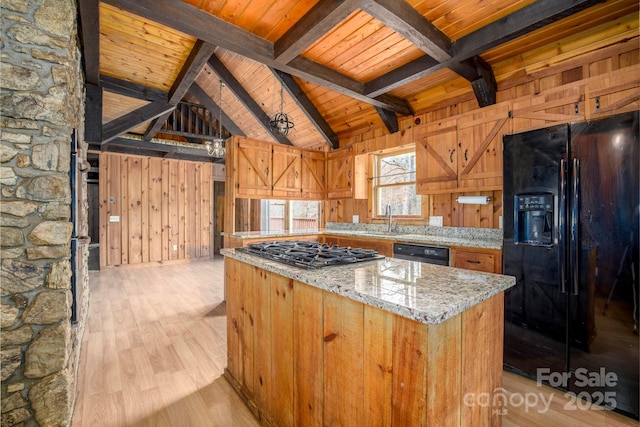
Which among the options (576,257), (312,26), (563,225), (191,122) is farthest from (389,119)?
(191,122)

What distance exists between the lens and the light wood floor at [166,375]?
68.4 inches

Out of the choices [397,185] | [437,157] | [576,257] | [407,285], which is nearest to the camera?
[407,285]

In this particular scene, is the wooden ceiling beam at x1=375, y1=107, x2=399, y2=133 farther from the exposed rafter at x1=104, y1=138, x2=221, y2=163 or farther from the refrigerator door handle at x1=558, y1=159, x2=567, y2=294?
the exposed rafter at x1=104, y1=138, x2=221, y2=163

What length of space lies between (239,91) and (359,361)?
17.4 ft

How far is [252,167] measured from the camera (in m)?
4.17

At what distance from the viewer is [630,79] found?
201 cm

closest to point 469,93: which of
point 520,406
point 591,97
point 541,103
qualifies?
point 541,103

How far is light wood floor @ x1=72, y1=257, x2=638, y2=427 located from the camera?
5.70 ft

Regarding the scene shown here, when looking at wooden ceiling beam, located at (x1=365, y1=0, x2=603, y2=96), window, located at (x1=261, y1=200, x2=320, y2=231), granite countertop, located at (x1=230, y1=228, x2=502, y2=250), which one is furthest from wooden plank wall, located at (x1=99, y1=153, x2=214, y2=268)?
wooden ceiling beam, located at (x1=365, y1=0, x2=603, y2=96)

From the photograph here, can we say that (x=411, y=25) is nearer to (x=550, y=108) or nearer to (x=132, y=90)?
(x=550, y=108)

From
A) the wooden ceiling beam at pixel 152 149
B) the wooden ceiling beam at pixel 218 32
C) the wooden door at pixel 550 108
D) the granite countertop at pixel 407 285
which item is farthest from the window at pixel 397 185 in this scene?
the wooden ceiling beam at pixel 152 149

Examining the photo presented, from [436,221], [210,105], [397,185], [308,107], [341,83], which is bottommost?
[436,221]

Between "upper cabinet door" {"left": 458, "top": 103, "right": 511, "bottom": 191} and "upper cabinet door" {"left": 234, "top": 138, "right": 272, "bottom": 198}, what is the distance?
267 centimetres

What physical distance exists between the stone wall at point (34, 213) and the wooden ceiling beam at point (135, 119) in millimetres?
3062
